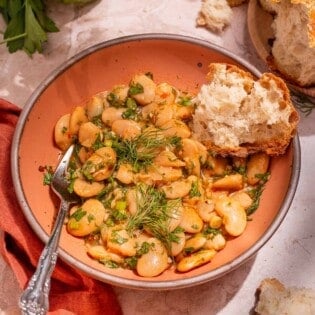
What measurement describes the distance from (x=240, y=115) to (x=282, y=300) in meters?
0.31

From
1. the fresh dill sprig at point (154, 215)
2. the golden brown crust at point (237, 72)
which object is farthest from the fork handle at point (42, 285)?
the golden brown crust at point (237, 72)

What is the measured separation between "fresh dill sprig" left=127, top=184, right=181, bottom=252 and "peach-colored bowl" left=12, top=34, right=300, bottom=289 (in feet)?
0.20

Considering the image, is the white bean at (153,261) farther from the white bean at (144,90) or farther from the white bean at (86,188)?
the white bean at (144,90)

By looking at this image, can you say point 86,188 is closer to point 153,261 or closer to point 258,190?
point 153,261

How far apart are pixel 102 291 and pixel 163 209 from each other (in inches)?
6.9

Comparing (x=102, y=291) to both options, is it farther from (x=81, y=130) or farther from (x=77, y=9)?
(x=77, y=9)

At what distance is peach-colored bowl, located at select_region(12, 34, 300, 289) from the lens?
915 mm

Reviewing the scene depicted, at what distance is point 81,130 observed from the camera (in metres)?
1.01

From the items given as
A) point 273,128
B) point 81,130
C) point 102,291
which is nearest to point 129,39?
point 81,130

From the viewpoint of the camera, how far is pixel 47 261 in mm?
875

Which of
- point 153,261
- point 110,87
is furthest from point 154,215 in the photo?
point 110,87

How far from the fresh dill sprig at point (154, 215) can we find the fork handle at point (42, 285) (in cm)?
12

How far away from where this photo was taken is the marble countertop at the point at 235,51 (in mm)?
1022

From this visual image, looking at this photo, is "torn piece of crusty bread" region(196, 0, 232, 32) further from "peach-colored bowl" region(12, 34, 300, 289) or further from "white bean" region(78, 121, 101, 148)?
"white bean" region(78, 121, 101, 148)
